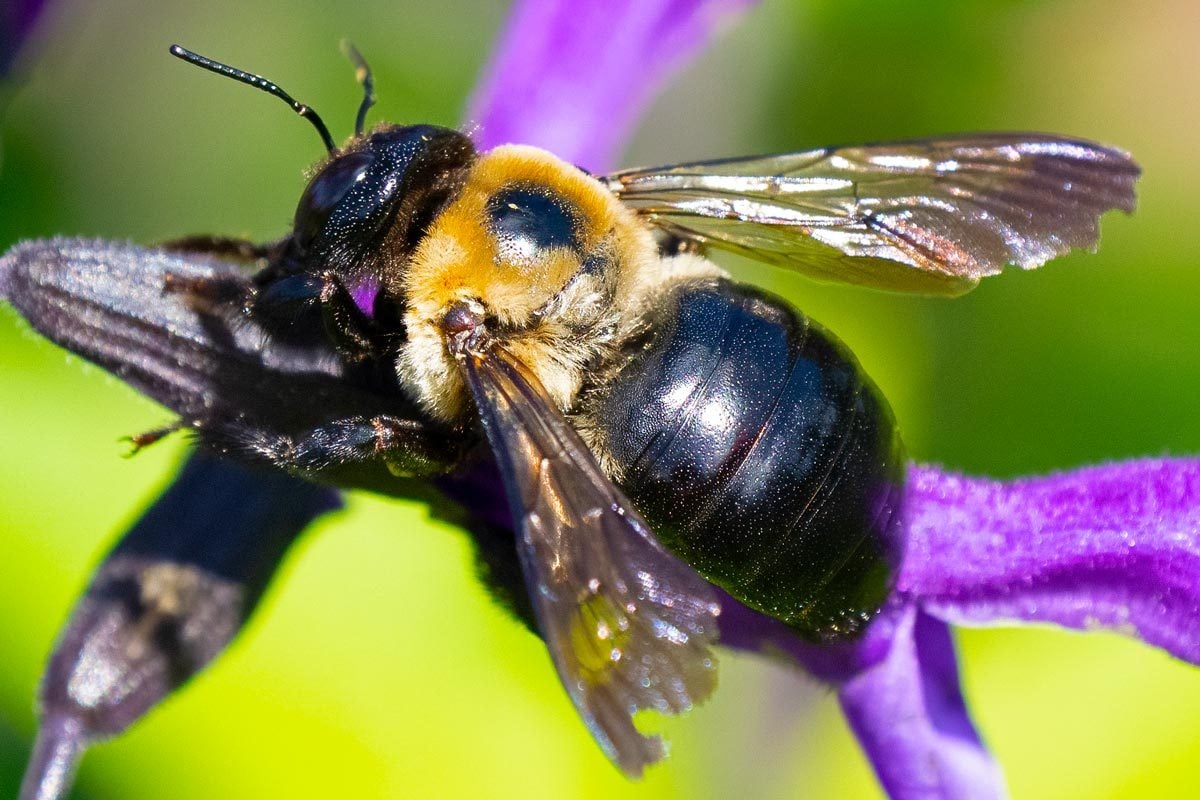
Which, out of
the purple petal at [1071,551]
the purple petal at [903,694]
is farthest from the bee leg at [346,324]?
the purple petal at [1071,551]

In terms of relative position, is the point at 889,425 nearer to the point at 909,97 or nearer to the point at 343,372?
the point at 343,372

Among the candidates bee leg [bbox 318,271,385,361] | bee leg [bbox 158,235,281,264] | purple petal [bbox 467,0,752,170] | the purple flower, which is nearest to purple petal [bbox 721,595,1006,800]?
bee leg [bbox 318,271,385,361]

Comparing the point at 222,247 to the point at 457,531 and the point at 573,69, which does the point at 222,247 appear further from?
the point at 573,69

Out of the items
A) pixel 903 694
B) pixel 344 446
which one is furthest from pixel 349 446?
pixel 903 694

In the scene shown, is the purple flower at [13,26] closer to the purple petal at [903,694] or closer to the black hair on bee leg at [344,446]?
the black hair on bee leg at [344,446]

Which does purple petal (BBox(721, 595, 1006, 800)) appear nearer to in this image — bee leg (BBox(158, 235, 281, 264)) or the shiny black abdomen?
the shiny black abdomen

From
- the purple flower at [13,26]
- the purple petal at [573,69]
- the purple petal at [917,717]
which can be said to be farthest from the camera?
the purple petal at [573,69]

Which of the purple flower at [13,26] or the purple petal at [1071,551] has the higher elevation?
the purple petal at [1071,551]
